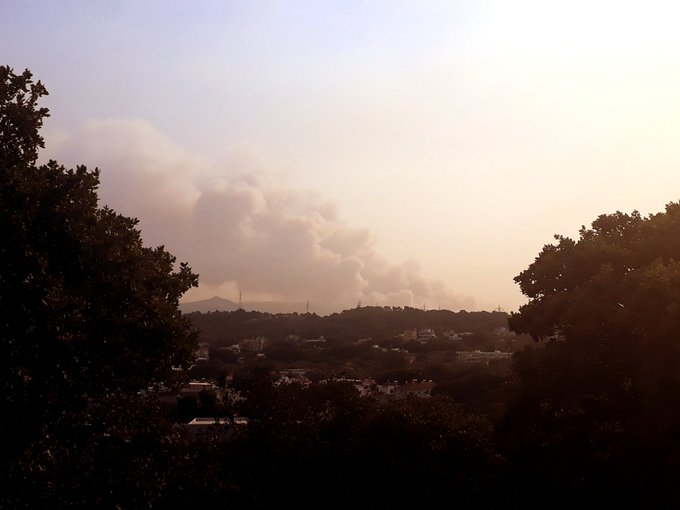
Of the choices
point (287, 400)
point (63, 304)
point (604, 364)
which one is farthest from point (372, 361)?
point (63, 304)

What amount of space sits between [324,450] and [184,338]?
818cm

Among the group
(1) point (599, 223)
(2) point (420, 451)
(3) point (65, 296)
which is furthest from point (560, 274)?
(3) point (65, 296)

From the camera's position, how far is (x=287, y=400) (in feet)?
86.0

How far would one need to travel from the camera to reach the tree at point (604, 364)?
20172 millimetres

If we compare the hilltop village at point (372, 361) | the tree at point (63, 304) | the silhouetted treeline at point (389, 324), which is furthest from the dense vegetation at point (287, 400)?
the silhouetted treeline at point (389, 324)

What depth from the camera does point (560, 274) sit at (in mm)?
24922

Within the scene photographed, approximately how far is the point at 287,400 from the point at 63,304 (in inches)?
463

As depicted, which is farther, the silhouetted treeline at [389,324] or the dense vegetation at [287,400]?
the silhouetted treeline at [389,324]

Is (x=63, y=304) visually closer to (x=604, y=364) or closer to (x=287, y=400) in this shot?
(x=287, y=400)

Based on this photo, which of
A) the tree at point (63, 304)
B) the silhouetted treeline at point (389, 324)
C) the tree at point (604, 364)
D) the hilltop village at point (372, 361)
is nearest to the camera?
the tree at point (63, 304)

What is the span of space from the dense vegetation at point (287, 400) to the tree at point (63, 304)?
0.04m

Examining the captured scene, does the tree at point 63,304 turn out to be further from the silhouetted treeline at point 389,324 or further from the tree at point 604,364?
the silhouetted treeline at point 389,324

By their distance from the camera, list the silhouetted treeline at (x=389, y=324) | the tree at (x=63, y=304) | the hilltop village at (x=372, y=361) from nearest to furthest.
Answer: the tree at (x=63, y=304)
the hilltop village at (x=372, y=361)
the silhouetted treeline at (x=389, y=324)

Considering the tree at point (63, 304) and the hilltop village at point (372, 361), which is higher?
the tree at point (63, 304)
